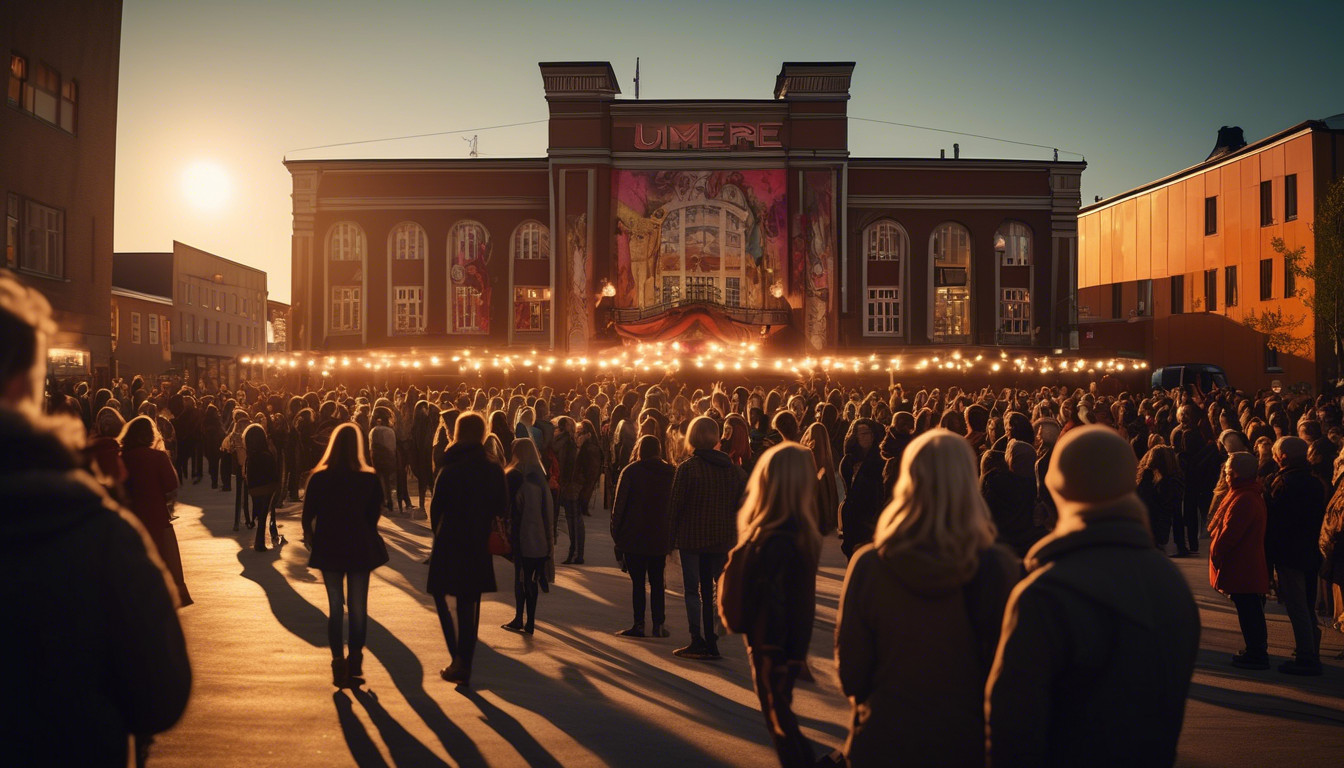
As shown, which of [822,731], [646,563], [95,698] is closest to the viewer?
[95,698]

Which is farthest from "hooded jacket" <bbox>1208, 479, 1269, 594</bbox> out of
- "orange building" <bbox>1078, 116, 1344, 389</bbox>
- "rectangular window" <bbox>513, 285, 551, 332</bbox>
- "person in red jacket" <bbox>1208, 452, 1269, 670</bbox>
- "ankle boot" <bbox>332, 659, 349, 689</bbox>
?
"rectangular window" <bbox>513, 285, 551, 332</bbox>

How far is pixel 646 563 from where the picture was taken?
32.6ft

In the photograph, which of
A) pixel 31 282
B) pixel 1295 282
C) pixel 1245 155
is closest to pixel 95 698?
pixel 31 282

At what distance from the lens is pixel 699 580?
930cm

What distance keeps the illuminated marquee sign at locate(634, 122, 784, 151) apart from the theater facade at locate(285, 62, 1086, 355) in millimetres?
86

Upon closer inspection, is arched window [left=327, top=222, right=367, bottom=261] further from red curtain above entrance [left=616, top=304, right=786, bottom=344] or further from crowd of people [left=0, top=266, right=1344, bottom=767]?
crowd of people [left=0, top=266, right=1344, bottom=767]

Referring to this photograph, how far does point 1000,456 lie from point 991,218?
4506cm

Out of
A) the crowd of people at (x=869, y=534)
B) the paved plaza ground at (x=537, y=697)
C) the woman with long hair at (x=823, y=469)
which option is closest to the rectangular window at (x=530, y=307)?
the crowd of people at (x=869, y=534)

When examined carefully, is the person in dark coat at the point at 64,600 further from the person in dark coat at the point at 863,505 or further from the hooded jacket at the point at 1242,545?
the hooded jacket at the point at 1242,545

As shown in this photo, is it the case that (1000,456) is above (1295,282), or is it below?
below

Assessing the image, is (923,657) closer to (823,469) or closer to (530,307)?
(823,469)

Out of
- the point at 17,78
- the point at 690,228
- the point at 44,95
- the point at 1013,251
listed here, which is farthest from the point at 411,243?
the point at 1013,251

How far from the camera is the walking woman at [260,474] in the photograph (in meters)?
14.1

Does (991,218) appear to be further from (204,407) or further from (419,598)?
(419,598)
